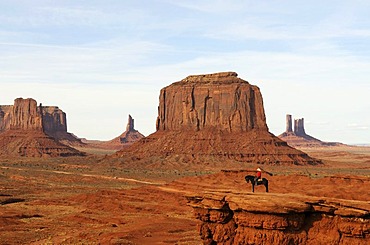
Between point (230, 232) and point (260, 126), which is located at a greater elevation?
point (260, 126)

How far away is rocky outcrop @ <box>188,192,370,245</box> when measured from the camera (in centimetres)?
1945

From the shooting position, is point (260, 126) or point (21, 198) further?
point (260, 126)

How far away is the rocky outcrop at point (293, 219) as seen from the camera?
19453 mm

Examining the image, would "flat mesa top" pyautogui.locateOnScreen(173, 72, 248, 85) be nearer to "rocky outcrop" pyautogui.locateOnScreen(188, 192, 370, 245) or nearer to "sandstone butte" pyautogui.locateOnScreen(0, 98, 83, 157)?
"sandstone butte" pyautogui.locateOnScreen(0, 98, 83, 157)

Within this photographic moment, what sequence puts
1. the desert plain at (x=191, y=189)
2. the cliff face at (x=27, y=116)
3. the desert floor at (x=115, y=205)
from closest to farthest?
the desert plain at (x=191, y=189) < the desert floor at (x=115, y=205) < the cliff face at (x=27, y=116)

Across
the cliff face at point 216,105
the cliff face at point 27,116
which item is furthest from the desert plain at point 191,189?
the cliff face at point 27,116

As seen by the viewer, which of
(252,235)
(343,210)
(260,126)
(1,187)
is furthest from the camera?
(260,126)

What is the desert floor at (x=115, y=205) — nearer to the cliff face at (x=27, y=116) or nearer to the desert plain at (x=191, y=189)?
the desert plain at (x=191, y=189)

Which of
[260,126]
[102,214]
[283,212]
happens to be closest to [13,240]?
[102,214]

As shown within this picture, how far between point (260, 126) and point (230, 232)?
104 metres

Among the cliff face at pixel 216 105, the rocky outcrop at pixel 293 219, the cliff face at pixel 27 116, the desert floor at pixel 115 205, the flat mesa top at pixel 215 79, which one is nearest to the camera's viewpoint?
the rocky outcrop at pixel 293 219

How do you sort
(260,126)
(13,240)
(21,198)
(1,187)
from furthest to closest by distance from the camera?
1. (260,126)
2. (1,187)
3. (21,198)
4. (13,240)

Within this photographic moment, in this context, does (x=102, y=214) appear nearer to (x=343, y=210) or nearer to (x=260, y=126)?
(x=343, y=210)

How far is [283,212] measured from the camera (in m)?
19.9
